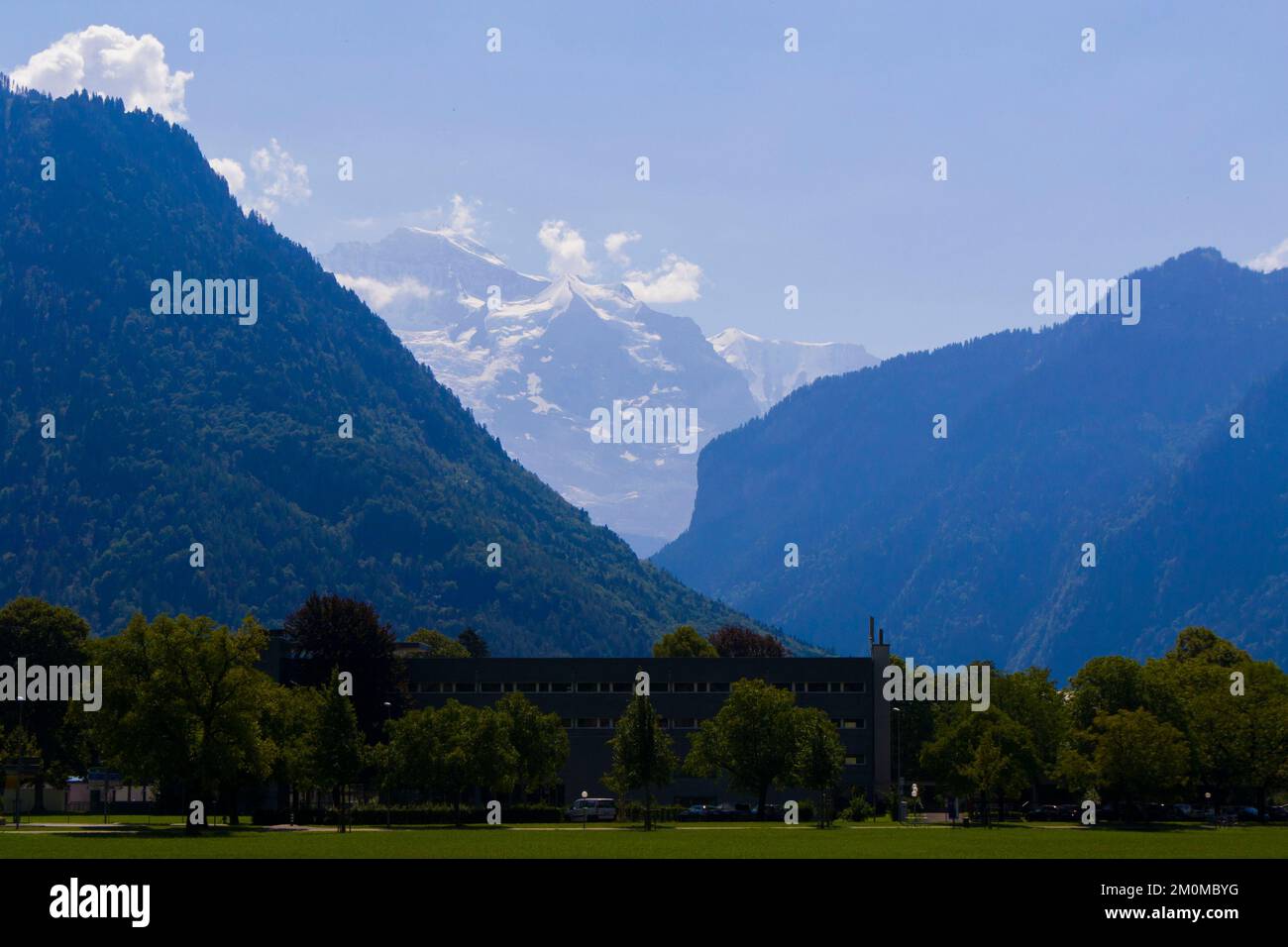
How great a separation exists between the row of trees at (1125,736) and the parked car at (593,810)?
2361 centimetres

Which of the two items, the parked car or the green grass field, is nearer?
the green grass field

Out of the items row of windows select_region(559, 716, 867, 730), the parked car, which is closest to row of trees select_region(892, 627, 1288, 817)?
row of windows select_region(559, 716, 867, 730)

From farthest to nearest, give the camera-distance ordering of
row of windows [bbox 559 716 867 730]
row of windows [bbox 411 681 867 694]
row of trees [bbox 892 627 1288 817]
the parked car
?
1. row of windows [bbox 411 681 867 694]
2. row of windows [bbox 559 716 867 730]
3. the parked car
4. row of trees [bbox 892 627 1288 817]

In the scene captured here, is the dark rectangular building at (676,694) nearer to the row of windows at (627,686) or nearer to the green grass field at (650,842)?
the row of windows at (627,686)

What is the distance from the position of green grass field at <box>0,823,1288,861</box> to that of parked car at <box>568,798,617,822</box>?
15.1 m

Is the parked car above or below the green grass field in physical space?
below

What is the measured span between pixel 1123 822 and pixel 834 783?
22.2 meters

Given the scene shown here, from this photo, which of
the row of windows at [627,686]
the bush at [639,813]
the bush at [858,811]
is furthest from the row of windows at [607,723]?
the bush at [639,813]

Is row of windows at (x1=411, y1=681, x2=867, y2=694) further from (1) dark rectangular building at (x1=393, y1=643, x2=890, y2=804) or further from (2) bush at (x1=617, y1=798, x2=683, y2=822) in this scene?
(2) bush at (x1=617, y1=798, x2=683, y2=822)

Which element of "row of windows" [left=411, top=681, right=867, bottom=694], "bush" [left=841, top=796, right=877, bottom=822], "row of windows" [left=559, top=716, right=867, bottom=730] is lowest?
"bush" [left=841, top=796, right=877, bottom=822]

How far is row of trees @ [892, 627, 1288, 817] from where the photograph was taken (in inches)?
4737
